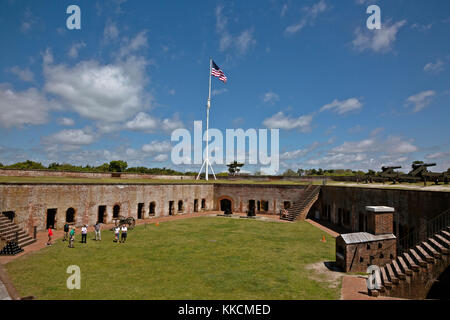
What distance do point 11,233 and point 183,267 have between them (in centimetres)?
1100

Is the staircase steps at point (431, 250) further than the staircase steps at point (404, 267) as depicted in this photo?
No

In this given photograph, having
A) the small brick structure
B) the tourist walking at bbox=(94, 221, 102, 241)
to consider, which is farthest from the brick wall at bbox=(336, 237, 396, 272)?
the tourist walking at bbox=(94, 221, 102, 241)

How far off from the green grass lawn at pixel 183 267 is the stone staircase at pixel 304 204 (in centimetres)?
748

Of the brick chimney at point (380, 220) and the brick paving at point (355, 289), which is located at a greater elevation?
the brick chimney at point (380, 220)

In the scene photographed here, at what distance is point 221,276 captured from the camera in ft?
35.0

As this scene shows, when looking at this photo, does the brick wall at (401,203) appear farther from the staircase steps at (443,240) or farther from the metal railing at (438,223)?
the staircase steps at (443,240)

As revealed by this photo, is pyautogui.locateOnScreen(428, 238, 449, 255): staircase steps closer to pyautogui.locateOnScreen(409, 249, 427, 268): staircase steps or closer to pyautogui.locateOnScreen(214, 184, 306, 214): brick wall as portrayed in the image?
pyautogui.locateOnScreen(409, 249, 427, 268): staircase steps

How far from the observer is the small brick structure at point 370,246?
11.4 m

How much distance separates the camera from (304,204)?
27719 millimetres

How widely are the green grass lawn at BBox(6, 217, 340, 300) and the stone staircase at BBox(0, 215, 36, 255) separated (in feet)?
5.73

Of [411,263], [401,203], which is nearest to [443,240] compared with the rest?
[411,263]

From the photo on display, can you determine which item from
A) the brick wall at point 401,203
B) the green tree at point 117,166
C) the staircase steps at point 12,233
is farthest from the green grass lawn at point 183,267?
the green tree at point 117,166

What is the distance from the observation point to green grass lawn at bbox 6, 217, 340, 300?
9.08 m
